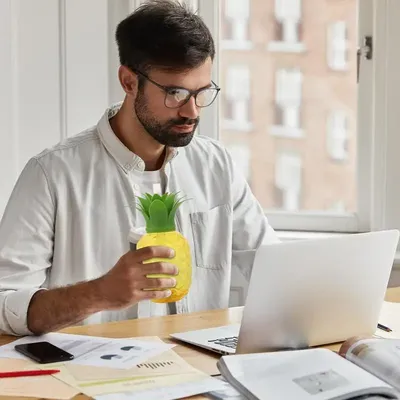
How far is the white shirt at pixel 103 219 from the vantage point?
1966mm

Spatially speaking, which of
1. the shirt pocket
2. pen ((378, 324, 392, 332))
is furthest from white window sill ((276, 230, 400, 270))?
pen ((378, 324, 392, 332))

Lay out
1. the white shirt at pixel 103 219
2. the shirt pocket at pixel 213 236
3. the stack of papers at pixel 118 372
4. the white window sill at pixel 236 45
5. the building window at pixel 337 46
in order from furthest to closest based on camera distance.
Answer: the white window sill at pixel 236 45
the building window at pixel 337 46
the shirt pocket at pixel 213 236
the white shirt at pixel 103 219
the stack of papers at pixel 118 372

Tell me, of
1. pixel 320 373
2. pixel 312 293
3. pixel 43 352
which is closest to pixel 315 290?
pixel 312 293

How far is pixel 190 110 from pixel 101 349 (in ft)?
2.21

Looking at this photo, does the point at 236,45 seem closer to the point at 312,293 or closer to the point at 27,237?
the point at 27,237

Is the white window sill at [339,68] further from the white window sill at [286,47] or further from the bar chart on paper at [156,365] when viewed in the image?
the bar chart on paper at [156,365]

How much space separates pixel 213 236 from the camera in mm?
2287

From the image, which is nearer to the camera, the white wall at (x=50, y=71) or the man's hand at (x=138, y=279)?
the man's hand at (x=138, y=279)

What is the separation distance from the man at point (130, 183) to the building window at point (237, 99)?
0.82 m

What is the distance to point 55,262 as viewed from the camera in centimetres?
208

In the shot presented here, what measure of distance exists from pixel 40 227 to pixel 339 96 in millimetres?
1370

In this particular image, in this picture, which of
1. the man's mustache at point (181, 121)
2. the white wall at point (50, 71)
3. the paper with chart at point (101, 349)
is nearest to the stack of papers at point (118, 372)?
the paper with chart at point (101, 349)

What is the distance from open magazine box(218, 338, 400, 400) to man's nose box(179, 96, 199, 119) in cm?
77

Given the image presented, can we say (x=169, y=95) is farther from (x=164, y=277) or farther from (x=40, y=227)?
(x=164, y=277)
